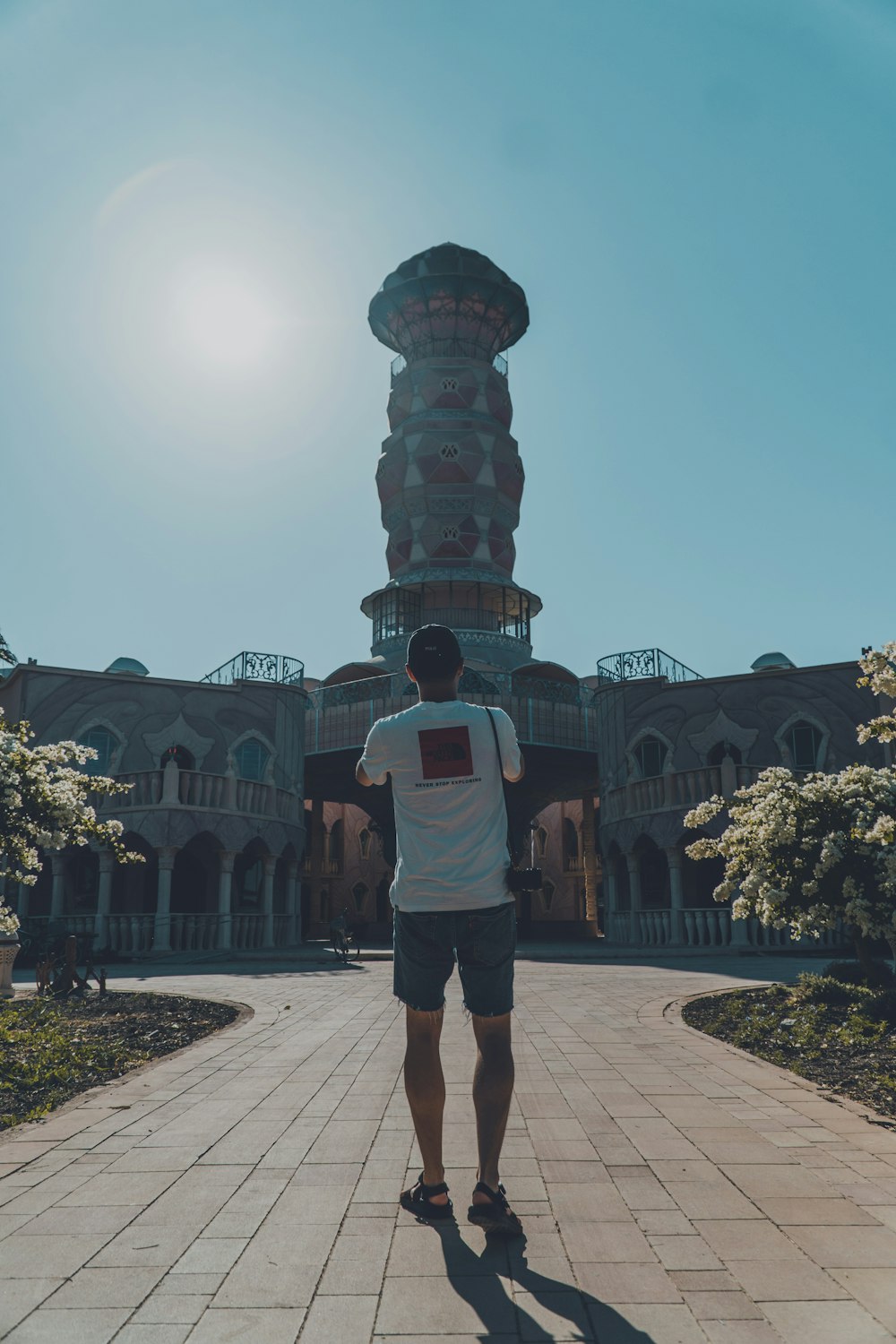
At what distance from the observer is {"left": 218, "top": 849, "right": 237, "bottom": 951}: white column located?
1078 inches

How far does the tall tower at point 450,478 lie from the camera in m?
42.1

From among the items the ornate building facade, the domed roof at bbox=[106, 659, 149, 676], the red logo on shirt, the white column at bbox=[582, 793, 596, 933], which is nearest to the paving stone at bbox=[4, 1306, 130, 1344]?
the red logo on shirt

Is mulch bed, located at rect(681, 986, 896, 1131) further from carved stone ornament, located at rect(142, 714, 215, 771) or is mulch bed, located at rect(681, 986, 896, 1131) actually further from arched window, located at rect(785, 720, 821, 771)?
carved stone ornament, located at rect(142, 714, 215, 771)

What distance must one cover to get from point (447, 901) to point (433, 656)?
106 cm

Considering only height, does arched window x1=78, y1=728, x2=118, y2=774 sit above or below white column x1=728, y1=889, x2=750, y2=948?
above

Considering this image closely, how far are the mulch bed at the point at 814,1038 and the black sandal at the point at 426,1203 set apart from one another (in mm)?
2863

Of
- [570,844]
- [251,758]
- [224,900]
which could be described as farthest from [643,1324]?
[570,844]

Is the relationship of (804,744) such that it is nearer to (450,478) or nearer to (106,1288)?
(450,478)

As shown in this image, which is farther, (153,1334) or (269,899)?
(269,899)

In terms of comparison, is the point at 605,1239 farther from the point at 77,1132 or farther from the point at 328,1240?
the point at 77,1132

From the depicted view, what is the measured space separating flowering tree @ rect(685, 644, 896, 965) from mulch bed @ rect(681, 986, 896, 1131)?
2.82 ft

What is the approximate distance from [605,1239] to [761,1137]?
1.95 metres

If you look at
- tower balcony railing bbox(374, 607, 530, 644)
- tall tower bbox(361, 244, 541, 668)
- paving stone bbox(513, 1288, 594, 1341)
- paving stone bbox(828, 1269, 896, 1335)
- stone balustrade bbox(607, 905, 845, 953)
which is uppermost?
tall tower bbox(361, 244, 541, 668)

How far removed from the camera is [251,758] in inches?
1251
